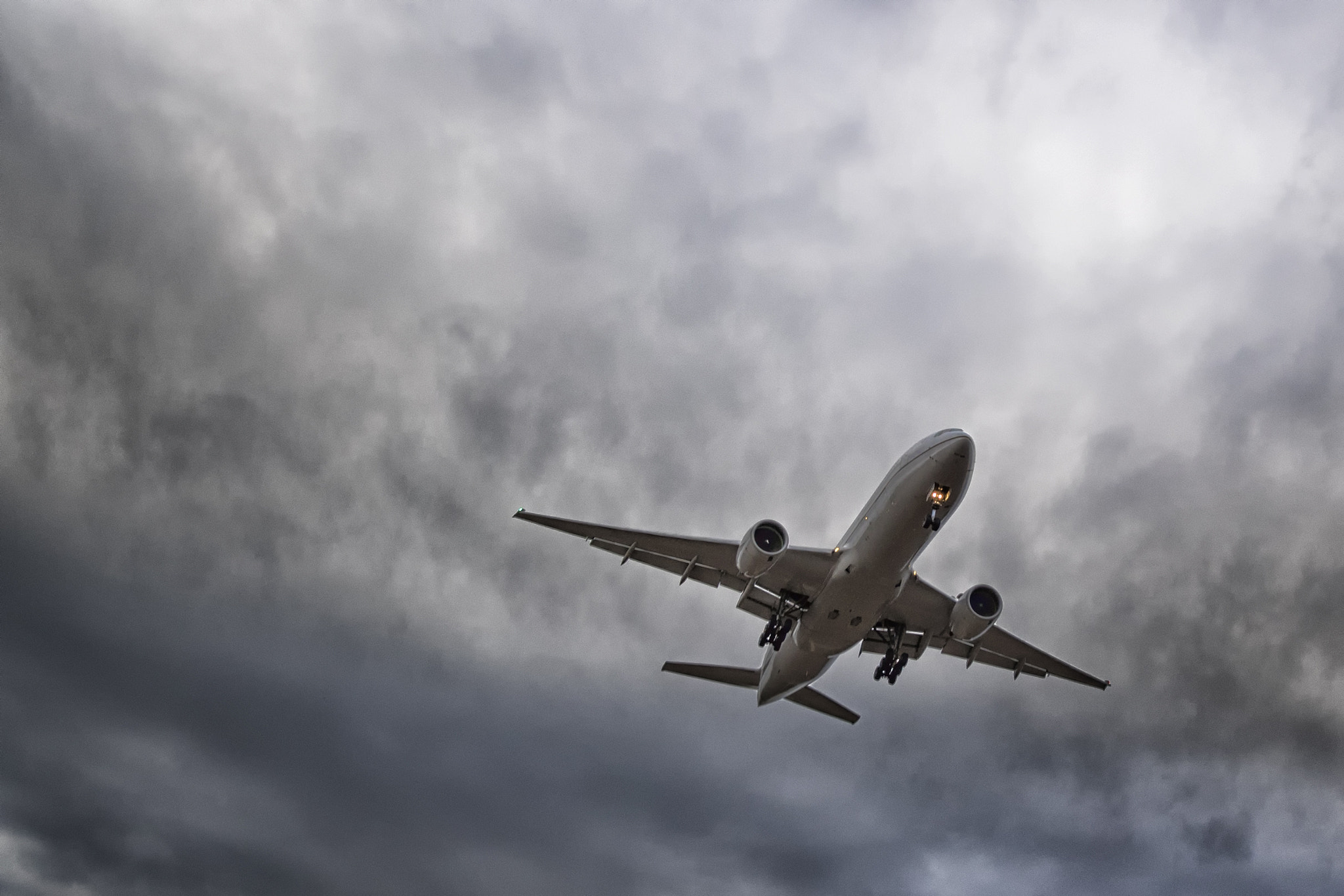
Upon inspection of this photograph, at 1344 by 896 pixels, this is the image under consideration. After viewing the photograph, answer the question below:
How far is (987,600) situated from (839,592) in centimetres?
596

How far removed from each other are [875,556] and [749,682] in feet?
36.2

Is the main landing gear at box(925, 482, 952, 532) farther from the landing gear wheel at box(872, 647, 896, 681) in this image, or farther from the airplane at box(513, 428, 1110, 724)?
the landing gear wheel at box(872, 647, 896, 681)

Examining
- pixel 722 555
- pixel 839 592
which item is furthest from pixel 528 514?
pixel 839 592

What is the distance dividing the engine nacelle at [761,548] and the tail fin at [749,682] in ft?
24.0

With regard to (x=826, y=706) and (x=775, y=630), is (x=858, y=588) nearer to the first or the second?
(x=775, y=630)

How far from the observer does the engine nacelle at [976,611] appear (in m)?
35.0

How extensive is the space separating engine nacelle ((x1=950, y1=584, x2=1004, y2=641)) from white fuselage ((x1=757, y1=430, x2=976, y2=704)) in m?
2.68

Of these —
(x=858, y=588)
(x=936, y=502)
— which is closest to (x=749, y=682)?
(x=858, y=588)

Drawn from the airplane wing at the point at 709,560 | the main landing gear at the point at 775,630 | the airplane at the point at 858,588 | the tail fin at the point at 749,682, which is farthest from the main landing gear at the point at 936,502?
the tail fin at the point at 749,682

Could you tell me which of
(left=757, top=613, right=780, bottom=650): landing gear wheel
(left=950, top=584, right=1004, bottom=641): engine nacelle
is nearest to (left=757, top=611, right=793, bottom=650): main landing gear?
(left=757, top=613, right=780, bottom=650): landing gear wheel

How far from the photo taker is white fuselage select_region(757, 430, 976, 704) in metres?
29.8

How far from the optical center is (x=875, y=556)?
31812mm

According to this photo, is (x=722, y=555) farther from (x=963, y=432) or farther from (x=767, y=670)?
(x=963, y=432)

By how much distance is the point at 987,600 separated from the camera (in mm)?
35281
